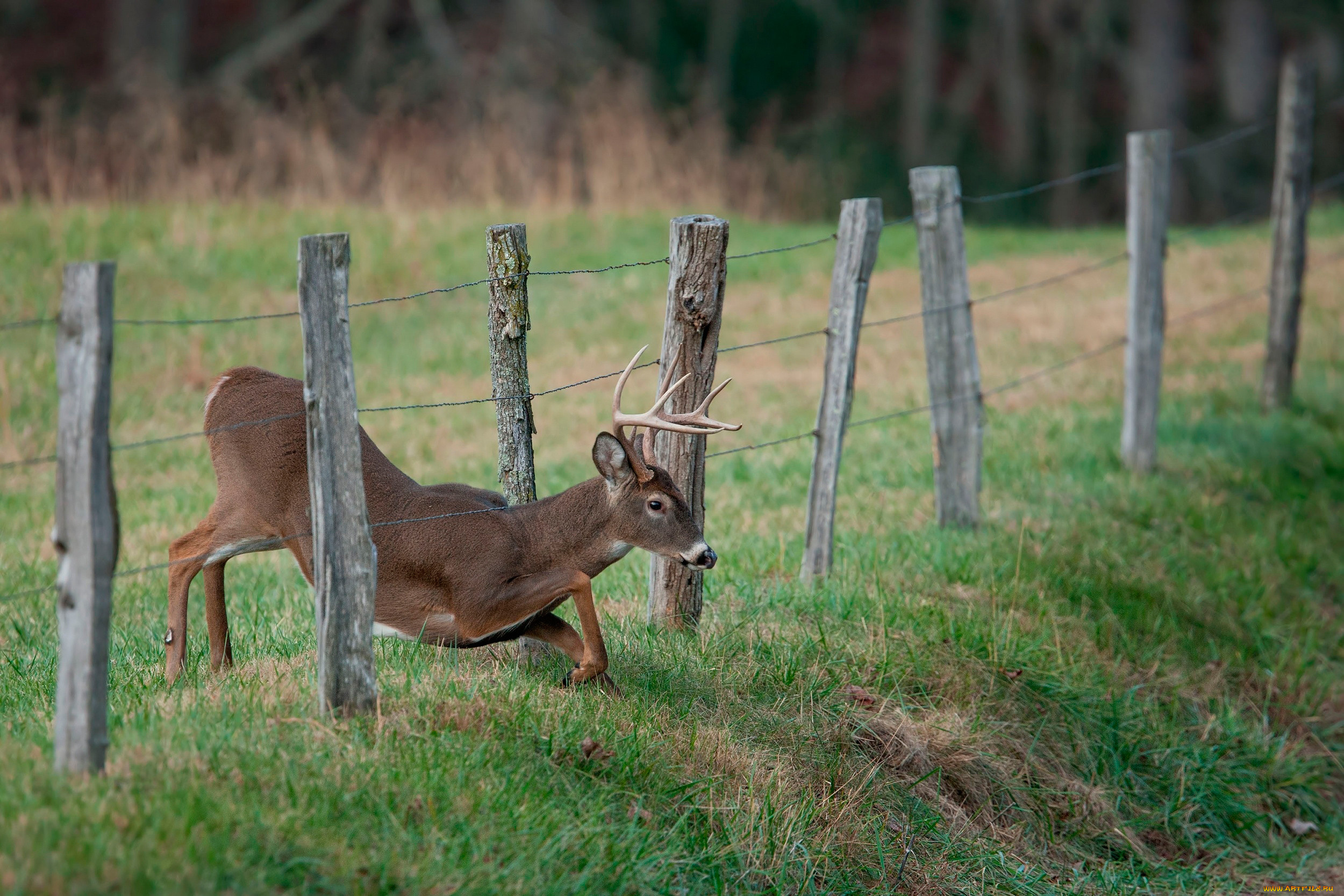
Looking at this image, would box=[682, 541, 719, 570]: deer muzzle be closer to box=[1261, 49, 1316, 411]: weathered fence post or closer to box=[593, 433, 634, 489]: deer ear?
box=[593, 433, 634, 489]: deer ear

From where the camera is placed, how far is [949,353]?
804cm

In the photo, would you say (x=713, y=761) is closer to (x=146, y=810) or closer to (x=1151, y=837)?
(x=146, y=810)

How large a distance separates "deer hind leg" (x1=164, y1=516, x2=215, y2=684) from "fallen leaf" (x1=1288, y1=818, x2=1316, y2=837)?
4.91 metres

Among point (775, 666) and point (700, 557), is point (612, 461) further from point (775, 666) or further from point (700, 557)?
point (775, 666)

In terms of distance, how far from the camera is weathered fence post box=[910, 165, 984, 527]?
798cm

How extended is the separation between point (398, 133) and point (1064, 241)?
8.74 meters

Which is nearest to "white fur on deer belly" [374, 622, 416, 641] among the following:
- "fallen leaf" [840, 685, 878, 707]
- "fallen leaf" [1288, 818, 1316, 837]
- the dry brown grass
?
"fallen leaf" [840, 685, 878, 707]

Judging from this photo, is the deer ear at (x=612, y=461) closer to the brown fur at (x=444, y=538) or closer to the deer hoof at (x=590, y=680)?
the brown fur at (x=444, y=538)

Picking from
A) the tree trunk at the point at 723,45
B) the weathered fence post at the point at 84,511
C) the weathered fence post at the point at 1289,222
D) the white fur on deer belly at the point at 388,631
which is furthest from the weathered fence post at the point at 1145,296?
the tree trunk at the point at 723,45

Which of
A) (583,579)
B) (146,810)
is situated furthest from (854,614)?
(146,810)

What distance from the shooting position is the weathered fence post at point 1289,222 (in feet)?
35.4

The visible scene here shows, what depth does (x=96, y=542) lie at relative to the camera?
378 centimetres

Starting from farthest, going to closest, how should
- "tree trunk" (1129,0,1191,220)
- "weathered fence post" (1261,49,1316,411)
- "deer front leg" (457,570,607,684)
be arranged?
"tree trunk" (1129,0,1191,220) → "weathered fence post" (1261,49,1316,411) → "deer front leg" (457,570,607,684)

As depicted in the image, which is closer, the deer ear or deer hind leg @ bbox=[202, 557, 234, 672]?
the deer ear
